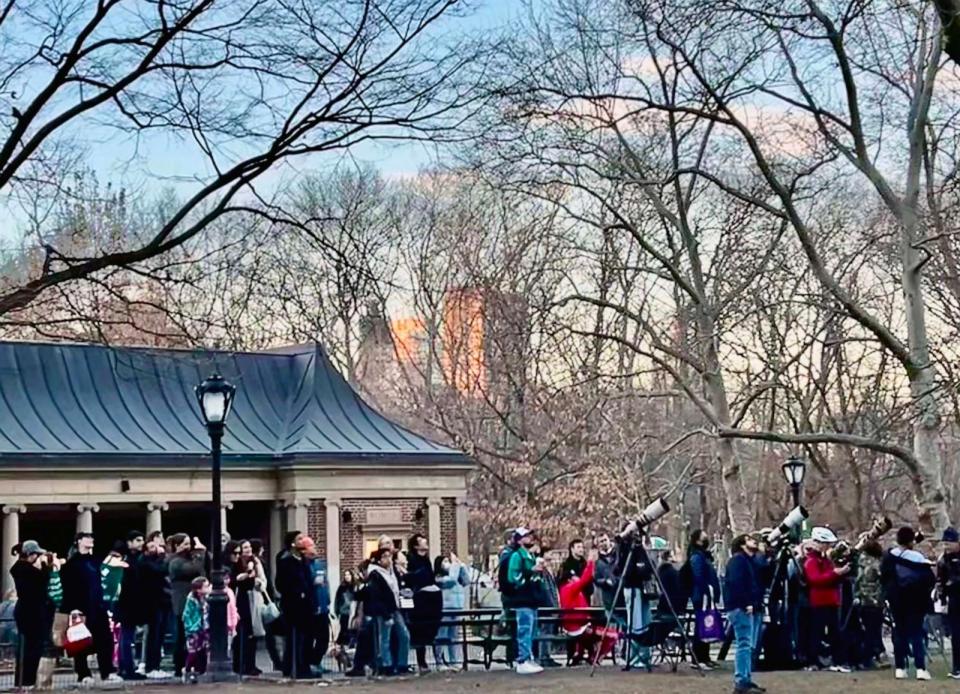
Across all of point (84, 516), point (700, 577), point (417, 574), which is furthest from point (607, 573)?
point (84, 516)

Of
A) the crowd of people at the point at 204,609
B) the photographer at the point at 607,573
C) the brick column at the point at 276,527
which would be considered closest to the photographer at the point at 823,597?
the photographer at the point at 607,573

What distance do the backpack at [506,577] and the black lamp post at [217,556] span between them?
11.3 feet

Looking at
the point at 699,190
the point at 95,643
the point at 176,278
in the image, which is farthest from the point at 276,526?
the point at 176,278

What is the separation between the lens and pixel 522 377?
44656mm

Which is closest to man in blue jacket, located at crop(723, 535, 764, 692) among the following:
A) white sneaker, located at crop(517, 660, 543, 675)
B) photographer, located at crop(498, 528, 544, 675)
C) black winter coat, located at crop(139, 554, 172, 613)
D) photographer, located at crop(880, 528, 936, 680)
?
photographer, located at crop(880, 528, 936, 680)

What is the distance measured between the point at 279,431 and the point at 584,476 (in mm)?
13428

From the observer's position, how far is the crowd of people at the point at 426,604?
702 inches

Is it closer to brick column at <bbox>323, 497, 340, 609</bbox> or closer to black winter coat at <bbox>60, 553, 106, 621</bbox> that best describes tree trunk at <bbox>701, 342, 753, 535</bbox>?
brick column at <bbox>323, 497, 340, 609</bbox>

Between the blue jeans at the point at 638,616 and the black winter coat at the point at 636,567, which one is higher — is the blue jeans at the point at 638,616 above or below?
below

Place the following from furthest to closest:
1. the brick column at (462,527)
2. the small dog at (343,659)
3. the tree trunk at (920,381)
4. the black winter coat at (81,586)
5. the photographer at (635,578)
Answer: the brick column at (462,527) < the tree trunk at (920,381) < the small dog at (343,659) < the photographer at (635,578) < the black winter coat at (81,586)

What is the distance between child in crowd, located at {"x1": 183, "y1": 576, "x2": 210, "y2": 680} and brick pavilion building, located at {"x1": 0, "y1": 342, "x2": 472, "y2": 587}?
12.7 meters

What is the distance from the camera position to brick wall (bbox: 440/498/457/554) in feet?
114

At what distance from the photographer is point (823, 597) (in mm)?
19328

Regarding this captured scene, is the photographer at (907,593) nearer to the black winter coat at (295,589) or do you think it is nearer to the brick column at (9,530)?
the black winter coat at (295,589)
